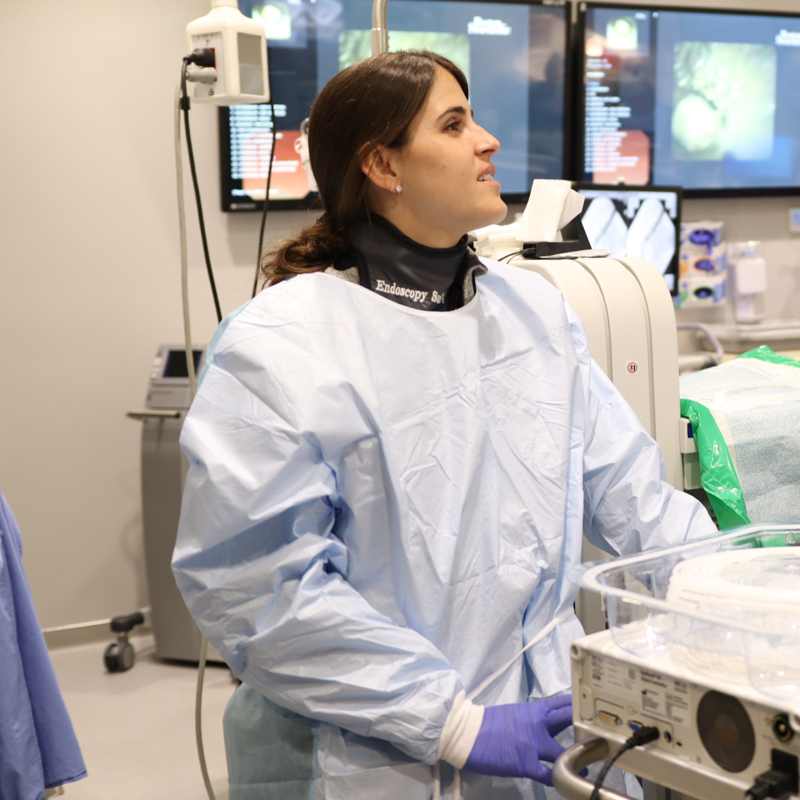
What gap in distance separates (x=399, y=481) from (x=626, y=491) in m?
0.39

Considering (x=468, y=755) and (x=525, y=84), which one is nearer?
(x=468, y=755)

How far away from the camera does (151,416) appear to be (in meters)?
2.77

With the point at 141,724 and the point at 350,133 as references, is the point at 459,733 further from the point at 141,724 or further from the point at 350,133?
the point at 141,724

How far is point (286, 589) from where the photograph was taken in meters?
1.00

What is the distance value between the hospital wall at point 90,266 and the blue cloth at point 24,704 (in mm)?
1137

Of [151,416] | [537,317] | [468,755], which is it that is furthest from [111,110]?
[468,755]

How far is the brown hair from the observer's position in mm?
1209

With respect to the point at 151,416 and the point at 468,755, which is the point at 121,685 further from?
the point at 468,755

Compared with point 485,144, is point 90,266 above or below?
below

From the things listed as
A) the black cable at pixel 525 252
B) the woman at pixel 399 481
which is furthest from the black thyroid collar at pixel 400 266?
the black cable at pixel 525 252

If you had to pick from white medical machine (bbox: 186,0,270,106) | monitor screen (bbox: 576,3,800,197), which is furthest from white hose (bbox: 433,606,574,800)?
monitor screen (bbox: 576,3,800,197)

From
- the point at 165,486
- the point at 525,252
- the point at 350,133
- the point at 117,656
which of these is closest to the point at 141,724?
the point at 117,656

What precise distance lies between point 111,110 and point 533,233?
166 centimetres

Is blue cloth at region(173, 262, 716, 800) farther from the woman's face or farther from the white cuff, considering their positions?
the woman's face
